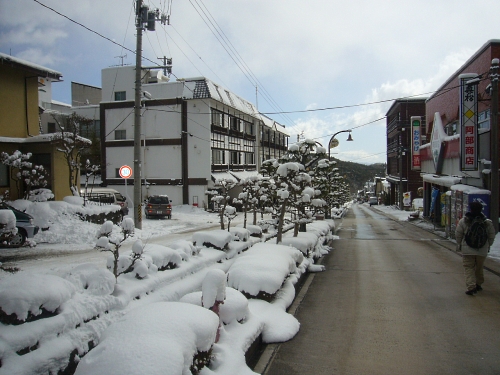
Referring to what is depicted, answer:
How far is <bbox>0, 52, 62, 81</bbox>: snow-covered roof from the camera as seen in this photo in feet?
46.1

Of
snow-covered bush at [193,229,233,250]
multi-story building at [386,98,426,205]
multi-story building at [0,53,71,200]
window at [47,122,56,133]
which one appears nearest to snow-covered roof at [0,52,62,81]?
multi-story building at [0,53,71,200]

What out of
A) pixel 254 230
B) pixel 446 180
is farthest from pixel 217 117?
pixel 254 230

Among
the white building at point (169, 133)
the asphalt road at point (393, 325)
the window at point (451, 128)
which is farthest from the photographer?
the white building at point (169, 133)

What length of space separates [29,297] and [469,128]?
18.7 m

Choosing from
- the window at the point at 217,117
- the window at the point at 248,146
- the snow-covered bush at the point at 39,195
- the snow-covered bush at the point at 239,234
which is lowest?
the snow-covered bush at the point at 239,234

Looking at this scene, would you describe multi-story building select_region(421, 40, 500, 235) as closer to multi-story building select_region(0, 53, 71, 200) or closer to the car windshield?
the car windshield

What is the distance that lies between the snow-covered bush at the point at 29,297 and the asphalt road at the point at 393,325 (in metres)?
2.49

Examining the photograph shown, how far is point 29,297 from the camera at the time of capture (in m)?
3.79

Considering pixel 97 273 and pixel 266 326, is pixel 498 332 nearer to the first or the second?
pixel 266 326

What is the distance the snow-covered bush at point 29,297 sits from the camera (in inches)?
144

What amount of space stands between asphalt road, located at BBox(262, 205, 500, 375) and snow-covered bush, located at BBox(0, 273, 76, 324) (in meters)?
2.49

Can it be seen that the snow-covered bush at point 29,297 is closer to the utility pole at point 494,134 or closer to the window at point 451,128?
the utility pole at point 494,134

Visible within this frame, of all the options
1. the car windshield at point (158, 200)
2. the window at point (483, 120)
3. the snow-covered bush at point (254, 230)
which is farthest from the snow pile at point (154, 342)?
the car windshield at point (158, 200)

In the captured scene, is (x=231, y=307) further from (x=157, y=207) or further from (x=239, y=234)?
(x=157, y=207)
